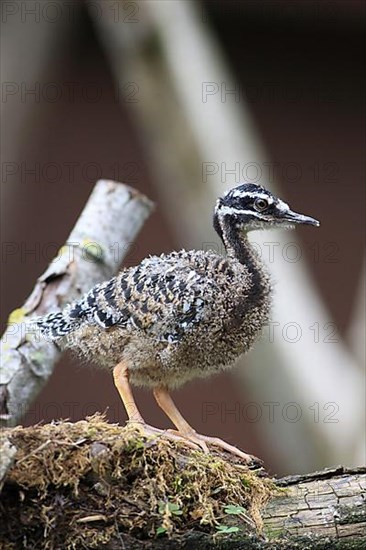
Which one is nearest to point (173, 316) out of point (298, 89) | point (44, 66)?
point (44, 66)

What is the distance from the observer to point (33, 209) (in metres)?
10.5

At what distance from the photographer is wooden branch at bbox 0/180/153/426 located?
16.8 ft

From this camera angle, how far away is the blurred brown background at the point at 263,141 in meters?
10.2

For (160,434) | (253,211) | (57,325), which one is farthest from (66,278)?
(160,434)

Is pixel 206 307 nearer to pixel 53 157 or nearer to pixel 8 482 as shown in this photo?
pixel 8 482

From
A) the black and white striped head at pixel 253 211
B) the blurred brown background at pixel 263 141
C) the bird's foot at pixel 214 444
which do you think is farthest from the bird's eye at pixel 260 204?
the blurred brown background at pixel 263 141

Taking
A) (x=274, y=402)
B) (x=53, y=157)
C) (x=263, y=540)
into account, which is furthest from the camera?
(x=53, y=157)

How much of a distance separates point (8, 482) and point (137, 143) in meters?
7.55

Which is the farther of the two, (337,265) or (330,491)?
(337,265)

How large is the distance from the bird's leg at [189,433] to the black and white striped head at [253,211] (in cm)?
81

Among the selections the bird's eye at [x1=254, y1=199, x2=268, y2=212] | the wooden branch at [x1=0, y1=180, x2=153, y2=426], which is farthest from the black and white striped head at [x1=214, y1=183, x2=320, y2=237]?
the wooden branch at [x1=0, y1=180, x2=153, y2=426]

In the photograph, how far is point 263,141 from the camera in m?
10.6

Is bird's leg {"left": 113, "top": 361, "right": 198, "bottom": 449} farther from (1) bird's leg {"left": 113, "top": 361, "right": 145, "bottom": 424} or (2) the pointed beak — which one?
(2) the pointed beak

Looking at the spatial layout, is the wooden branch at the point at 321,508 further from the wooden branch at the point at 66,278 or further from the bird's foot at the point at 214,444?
the wooden branch at the point at 66,278
